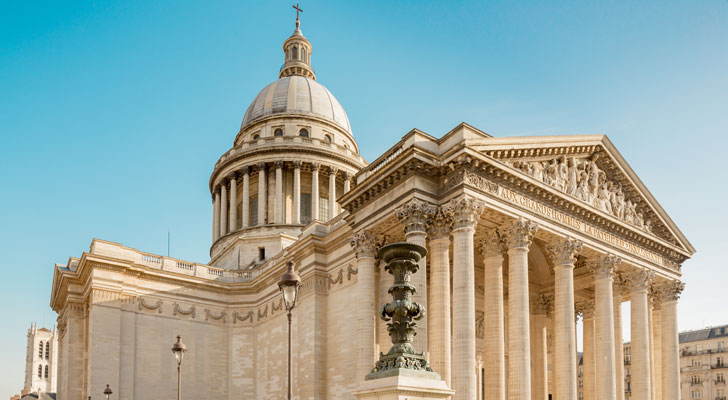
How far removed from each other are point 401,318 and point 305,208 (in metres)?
50.2

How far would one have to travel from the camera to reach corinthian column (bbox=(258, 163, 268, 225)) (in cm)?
6259

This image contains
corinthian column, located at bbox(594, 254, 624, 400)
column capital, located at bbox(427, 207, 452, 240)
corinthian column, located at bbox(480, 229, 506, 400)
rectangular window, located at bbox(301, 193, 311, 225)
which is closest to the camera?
corinthian column, located at bbox(480, 229, 506, 400)

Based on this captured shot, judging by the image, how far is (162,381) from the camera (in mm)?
47875

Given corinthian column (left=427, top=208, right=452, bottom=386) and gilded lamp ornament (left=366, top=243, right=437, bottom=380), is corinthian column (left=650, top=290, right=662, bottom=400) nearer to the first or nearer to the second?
corinthian column (left=427, top=208, right=452, bottom=386)

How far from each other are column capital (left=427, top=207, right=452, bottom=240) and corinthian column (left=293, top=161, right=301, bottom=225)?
3174 centimetres

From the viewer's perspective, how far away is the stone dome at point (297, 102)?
6975 centimetres

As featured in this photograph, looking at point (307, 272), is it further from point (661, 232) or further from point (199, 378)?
point (661, 232)

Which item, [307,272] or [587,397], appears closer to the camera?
[587,397]

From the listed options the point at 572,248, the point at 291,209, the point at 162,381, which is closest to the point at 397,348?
the point at 572,248

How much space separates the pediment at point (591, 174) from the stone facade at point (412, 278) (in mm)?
106

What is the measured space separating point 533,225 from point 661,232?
45.0 feet

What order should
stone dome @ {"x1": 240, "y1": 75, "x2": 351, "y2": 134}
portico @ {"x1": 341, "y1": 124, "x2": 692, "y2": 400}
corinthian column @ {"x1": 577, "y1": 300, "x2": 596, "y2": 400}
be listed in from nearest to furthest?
portico @ {"x1": 341, "y1": 124, "x2": 692, "y2": 400} → corinthian column @ {"x1": 577, "y1": 300, "x2": 596, "y2": 400} → stone dome @ {"x1": 240, "y1": 75, "x2": 351, "y2": 134}

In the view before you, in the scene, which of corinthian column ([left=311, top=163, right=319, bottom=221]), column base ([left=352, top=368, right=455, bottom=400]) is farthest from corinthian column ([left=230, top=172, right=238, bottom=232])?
column base ([left=352, top=368, right=455, bottom=400])

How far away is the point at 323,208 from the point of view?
2554 inches
